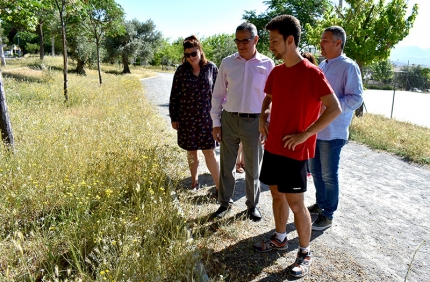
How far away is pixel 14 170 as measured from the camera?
141 inches

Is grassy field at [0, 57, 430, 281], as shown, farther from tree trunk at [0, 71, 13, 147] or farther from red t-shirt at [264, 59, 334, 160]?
red t-shirt at [264, 59, 334, 160]

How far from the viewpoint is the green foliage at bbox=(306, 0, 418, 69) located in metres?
10.2

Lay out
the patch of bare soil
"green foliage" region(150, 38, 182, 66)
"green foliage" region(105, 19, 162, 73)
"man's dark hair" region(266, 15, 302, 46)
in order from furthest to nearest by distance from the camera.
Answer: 1. "green foliage" region(150, 38, 182, 66)
2. "green foliage" region(105, 19, 162, 73)
3. the patch of bare soil
4. "man's dark hair" region(266, 15, 302, 46)

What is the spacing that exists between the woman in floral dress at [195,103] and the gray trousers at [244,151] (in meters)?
0.50

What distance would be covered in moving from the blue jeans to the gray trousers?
2.36ft

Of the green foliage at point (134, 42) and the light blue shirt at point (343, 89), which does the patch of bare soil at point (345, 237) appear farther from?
the green foliage at point (134, 42)

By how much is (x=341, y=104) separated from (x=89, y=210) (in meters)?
2.88

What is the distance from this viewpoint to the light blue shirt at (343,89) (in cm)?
328

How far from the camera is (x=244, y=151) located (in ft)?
11.7

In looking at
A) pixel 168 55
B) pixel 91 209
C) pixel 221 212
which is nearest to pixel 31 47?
pixel 168 55

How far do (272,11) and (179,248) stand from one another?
69.4ft

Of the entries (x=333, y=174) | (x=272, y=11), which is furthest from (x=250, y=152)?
(x=272, y=11)

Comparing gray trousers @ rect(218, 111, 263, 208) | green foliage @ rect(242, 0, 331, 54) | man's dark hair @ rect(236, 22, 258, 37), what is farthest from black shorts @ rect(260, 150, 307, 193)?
green foliage @ rect(242, 0, 331, 54)

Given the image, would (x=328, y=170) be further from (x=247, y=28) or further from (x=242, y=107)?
(x=247, y=28)
